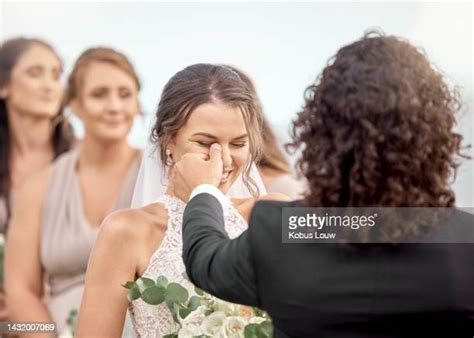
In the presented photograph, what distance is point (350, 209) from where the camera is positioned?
105 cm

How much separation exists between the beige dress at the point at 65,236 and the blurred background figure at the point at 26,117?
6 cm

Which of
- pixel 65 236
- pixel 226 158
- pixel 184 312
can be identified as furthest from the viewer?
pixel 65 236

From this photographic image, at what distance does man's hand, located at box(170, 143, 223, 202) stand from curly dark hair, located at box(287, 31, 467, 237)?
0.26 meters

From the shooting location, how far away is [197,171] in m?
1.34

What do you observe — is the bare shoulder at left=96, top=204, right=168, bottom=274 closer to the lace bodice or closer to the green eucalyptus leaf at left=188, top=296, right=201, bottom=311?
the lace bodice

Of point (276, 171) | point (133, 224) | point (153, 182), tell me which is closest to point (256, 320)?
point (133, 224)

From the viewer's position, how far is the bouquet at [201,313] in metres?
1.23

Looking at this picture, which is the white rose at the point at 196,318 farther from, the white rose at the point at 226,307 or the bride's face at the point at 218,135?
the bride's face at the point at 218,135

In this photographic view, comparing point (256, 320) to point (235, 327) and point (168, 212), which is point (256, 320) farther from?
point (168, 212)

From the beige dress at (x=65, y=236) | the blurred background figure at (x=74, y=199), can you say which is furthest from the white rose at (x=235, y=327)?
the beige dress at (x=65, y=236)

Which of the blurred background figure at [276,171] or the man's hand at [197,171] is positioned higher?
the blurred background figure at [276,171]

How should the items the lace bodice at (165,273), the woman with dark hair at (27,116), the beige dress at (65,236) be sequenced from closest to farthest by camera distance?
the lace bodice at (165,273) → the woman with dark hair at (27,116) → the beige dress at (65,236)

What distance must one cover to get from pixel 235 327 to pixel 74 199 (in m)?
1.11

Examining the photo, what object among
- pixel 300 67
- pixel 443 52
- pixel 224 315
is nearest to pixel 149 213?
pixel 224 315
